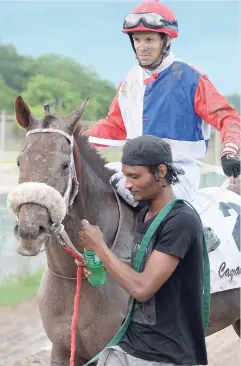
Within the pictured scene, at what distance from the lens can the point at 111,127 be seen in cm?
505

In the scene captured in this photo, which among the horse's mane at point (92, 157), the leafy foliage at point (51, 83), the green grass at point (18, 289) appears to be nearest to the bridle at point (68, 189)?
the horse's mane at point (92, 157)

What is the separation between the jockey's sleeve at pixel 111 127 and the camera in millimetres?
5004

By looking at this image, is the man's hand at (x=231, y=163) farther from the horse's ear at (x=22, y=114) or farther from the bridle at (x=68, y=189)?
the horse's ear at (x=22, y=114)

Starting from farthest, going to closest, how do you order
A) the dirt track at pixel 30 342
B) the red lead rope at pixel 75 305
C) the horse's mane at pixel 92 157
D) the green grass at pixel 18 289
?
the green grass at pixel 18 289 → the dirt track at pixel 30 342 → the horse's mane at pixel 92 157 → the red lead rope at pixel 75 305

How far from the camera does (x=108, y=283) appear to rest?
399 cm

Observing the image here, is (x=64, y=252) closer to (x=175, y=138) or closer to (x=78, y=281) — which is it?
(x=78, y=281)

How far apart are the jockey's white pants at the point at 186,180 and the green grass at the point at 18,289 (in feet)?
11.7

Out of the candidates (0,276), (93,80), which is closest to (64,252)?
(0,276)

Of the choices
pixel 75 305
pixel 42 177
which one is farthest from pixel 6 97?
pixel 42 177

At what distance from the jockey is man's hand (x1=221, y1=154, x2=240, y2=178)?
0.16 feet

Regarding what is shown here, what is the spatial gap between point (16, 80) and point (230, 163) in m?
33.0

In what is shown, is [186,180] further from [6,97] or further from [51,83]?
[51,83]

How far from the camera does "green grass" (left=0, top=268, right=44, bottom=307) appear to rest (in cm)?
765

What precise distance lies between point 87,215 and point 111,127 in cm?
125
